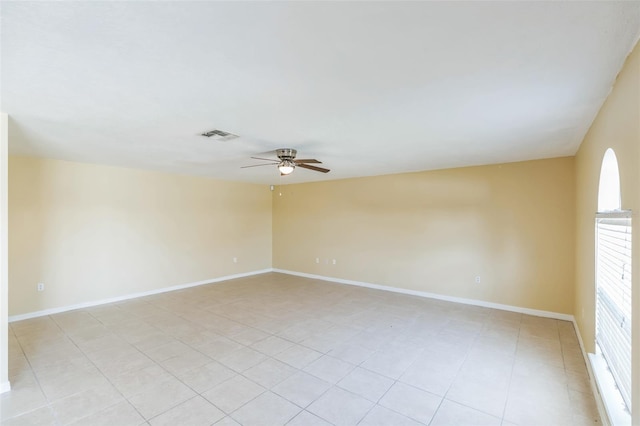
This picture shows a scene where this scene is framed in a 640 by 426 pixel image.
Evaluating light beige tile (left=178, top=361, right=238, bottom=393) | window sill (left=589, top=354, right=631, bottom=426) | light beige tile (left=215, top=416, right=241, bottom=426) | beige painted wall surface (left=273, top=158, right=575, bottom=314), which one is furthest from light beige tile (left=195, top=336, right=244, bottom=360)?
beige painted wall surface (left=273, top=158, right=575, bottom=314)

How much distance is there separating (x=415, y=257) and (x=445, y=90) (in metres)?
4.12

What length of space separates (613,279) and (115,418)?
410cm

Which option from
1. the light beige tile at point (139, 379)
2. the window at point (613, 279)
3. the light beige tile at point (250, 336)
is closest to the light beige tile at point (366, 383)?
the light beige tile at point (250, 336)

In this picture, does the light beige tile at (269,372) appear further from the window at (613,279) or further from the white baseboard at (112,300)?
the white baseboard at (112,300)

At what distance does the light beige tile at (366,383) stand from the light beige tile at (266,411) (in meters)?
0.56

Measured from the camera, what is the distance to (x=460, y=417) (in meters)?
2.23

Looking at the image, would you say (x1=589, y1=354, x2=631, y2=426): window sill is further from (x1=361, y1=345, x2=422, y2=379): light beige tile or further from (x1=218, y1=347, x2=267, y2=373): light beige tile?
(x1=218, y1=347, x2=267, y2=373): light beige tile

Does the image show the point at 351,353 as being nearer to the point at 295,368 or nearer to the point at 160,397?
the point at 295,368

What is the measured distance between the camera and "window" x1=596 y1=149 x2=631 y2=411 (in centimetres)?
185

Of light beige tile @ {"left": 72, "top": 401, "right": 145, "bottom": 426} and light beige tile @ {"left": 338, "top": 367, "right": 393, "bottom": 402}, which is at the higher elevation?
light beige tile @ {"left": 72, "top": 401, "right": 145, "bottom": 426}

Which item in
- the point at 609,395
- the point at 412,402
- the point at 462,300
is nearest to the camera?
the point at 609,395

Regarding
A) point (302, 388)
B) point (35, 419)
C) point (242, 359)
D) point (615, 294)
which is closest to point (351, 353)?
point (302, 388)

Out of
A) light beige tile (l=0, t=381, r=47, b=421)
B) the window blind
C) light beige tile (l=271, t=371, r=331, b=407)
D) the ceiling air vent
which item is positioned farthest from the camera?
the ceiling air vent

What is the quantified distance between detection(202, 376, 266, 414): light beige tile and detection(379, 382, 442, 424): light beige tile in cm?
116
